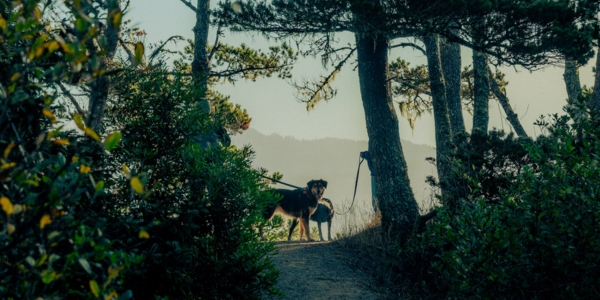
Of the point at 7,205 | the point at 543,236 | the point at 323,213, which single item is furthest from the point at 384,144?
the point at 7,205

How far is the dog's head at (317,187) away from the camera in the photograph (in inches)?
496

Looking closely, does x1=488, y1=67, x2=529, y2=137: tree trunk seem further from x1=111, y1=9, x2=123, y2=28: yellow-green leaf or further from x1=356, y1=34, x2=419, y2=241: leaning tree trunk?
x1=111, y1=9, x2=123, y2=28: yellow-green leaf

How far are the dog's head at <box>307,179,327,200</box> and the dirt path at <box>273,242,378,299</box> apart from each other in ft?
8.03

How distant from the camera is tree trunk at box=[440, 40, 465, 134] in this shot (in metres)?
13.0

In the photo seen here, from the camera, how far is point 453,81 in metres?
13.4

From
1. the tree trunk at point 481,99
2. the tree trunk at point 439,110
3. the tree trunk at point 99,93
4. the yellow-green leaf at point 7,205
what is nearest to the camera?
the yellow-green leaf at point 7,205

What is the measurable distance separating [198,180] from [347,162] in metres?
139

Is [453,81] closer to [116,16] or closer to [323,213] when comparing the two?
[323,213]

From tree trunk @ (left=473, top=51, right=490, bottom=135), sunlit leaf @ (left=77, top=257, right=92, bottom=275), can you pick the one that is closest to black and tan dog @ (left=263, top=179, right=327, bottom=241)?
tree trunk @ (left=473, top=51, right=490, bottom=135)

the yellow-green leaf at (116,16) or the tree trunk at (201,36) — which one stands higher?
the tree trunk at (201,36)

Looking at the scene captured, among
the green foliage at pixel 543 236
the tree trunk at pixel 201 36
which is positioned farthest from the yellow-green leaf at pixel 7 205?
the tree trunk at pixel 201 36

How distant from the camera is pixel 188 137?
489cm

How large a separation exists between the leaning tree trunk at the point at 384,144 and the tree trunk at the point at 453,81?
3737 mm

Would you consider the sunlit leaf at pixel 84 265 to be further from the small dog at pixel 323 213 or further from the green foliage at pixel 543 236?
the small dog at pixel 323 213
